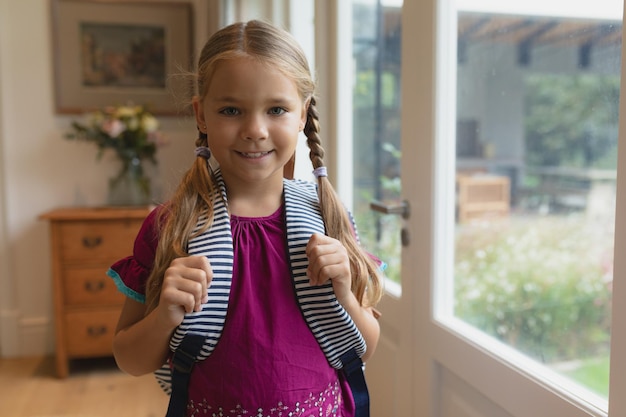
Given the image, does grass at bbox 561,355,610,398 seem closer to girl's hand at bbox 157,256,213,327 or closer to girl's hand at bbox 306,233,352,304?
girl's hand at bbox 306,233,352,304

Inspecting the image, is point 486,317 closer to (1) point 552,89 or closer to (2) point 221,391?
(1) point 552,89

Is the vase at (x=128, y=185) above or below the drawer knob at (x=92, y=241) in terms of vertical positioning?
above

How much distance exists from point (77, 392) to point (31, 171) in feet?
4.11

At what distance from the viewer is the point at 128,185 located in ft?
10.2

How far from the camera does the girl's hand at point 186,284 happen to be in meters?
0.78

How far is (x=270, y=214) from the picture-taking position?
936mm

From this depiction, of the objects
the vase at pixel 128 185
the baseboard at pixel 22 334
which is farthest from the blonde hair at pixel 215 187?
the baseboard at pixel 22 334

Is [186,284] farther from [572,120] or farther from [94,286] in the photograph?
[94,286]

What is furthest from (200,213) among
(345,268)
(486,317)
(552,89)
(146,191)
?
(146,191)

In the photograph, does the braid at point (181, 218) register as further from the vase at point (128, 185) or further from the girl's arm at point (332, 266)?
the vase at point (128, 185)

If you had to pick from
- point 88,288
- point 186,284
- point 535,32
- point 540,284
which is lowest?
point 88,288

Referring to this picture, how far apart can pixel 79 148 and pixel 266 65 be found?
8.79 feet

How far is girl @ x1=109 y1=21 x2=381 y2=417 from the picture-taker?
841 millimetres

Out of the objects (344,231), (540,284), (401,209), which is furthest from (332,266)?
(540,284)
